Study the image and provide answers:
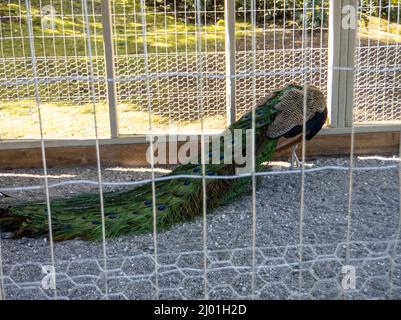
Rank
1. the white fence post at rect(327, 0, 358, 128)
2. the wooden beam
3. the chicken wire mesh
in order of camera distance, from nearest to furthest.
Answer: the chicken wire mesh < the white fence post at rect(327, 0, 358, 128) < the wooden beam

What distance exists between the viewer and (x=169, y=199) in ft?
13.4

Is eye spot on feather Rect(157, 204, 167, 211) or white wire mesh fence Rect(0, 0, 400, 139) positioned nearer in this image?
eye spot on feather Rect(157, 204, 167, 211)

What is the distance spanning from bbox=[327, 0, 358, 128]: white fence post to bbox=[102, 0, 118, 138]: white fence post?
1.95m

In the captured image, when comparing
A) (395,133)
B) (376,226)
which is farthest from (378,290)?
(395,133)

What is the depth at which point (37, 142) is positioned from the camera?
212 inches

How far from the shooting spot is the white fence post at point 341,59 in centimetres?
519

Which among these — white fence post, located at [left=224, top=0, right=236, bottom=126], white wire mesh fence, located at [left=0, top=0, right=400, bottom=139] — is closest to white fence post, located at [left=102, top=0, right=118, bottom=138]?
white wire mesh fence, located at [left=0, top=0, right=400, bottom=139]

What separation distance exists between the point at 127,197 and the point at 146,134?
4.56ft

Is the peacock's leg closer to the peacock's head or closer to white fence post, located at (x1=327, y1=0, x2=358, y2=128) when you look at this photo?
the peacock's head

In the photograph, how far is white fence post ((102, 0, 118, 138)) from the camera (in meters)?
5.04

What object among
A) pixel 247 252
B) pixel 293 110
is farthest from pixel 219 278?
pixel 293 110

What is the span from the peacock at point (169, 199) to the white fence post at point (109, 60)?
3.39 ft

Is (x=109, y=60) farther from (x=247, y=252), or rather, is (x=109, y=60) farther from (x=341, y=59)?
(x=247, y=252)

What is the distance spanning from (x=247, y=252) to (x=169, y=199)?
771 millimetres
